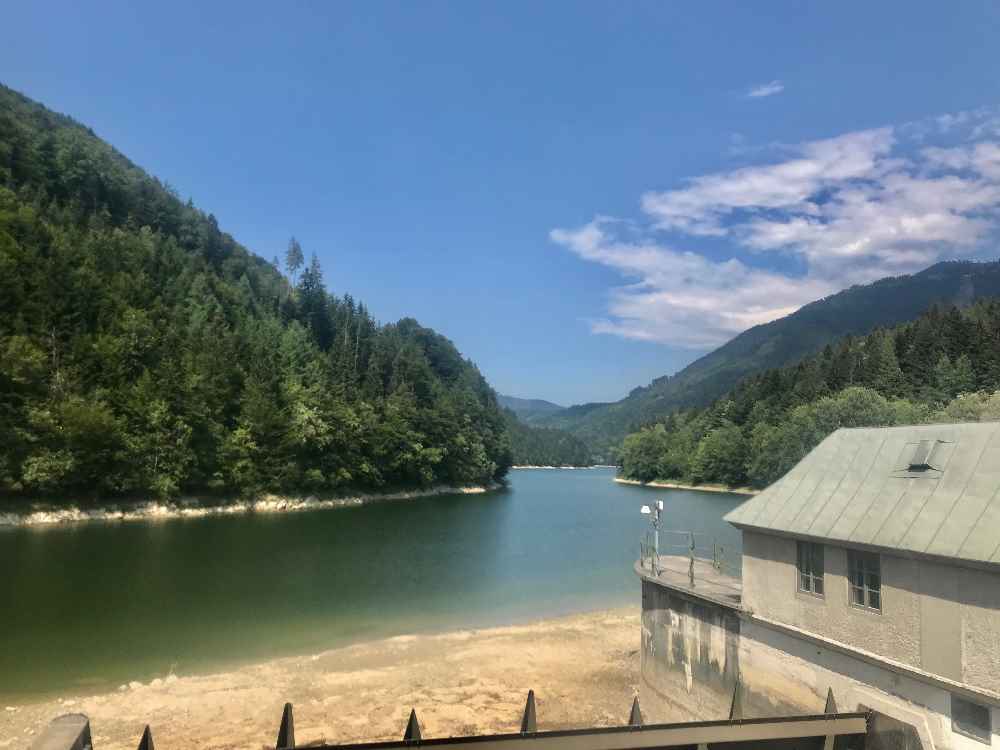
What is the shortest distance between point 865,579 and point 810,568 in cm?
117

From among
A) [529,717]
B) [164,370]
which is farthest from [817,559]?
[164,370]

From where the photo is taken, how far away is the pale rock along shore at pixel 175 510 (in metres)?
55.5

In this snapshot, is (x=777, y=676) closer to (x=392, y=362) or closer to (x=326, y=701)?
(x=326, y=701)

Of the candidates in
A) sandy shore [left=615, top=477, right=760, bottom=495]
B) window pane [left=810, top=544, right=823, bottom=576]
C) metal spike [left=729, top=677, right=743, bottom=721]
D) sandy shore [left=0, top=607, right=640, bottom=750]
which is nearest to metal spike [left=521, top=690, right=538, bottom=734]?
metal spike [left=729, top=677, right=743, bottom=721]

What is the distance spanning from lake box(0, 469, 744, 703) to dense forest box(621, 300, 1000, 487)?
4082cm

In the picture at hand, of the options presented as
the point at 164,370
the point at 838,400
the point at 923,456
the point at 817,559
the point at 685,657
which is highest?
the point at 164,370

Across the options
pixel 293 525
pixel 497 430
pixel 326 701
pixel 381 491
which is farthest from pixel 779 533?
pixel 497 430

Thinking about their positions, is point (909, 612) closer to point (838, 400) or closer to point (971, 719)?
point (971, 719)

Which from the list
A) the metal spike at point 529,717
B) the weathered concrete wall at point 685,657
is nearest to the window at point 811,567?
the weathered concrete wall at point 685,657

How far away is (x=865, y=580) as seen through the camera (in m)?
11.0

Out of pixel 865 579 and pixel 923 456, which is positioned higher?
pixel 923 456

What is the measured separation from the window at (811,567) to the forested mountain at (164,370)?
6342 cm

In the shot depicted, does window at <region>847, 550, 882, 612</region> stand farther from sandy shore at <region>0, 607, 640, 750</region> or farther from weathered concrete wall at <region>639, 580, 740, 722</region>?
sandy shore at <region>0, 607, 640, 750</region>

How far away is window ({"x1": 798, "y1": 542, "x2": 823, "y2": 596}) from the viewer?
11883mm
